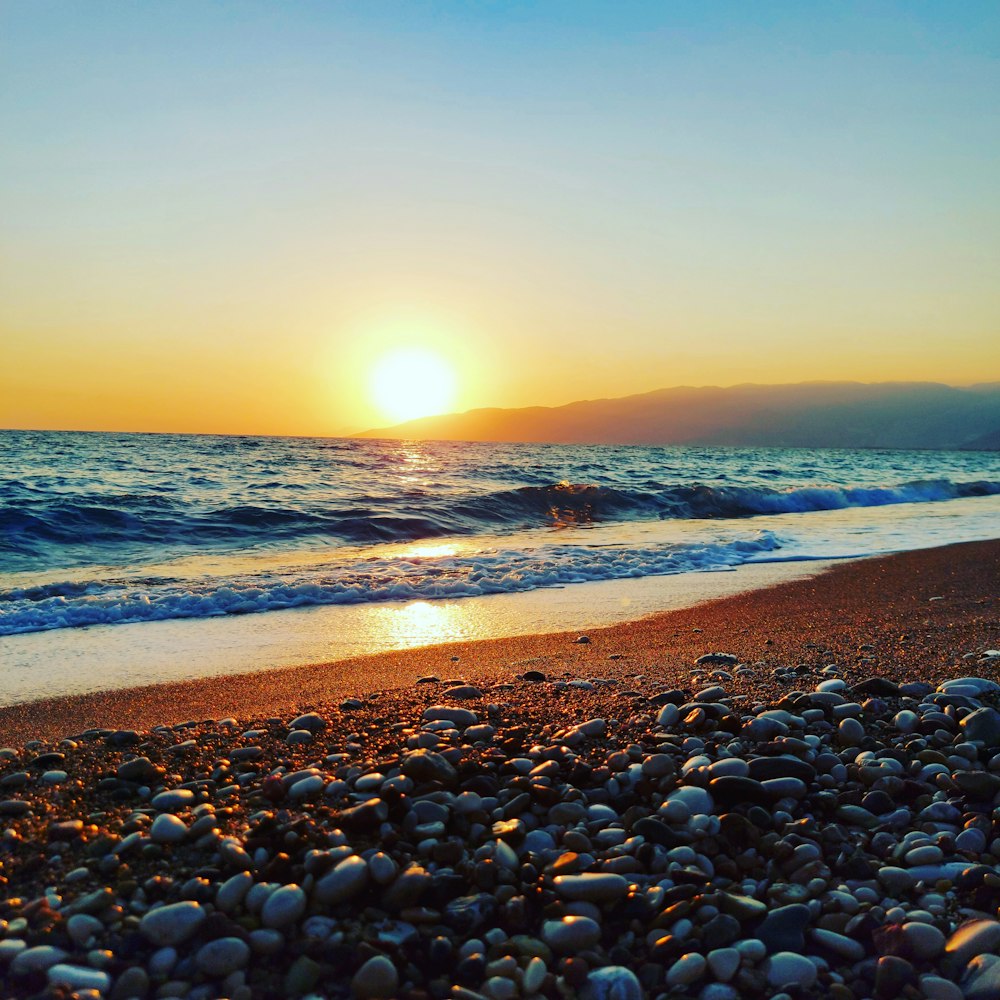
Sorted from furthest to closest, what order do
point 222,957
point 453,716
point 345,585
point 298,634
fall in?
point 345,585 → point 298,634 → point 453,716 → point 222,957

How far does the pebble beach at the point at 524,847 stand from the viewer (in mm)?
1816

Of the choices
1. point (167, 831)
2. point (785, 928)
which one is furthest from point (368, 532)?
point (785, 928)

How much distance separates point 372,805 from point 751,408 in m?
173

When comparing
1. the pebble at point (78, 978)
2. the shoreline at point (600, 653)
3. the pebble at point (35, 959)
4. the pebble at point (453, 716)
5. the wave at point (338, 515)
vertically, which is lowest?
the shoreline at point (600, 653)

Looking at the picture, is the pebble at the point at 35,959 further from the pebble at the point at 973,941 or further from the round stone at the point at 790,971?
the pebble at the point at 973,941

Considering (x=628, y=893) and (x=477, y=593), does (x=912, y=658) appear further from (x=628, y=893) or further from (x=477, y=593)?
(x=477, y=593)

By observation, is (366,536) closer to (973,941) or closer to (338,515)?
(338,515)

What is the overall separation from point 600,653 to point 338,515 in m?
10.9

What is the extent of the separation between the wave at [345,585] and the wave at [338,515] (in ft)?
10.7

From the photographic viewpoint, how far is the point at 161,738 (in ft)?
10.9

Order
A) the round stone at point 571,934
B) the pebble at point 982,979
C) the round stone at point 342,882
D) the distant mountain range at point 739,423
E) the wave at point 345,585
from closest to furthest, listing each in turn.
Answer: the pebble at point 982,979
the round stone at point 571,934
the round stone at point 342,882
the wave at point 345,585
the distant mountain range at point 739,423

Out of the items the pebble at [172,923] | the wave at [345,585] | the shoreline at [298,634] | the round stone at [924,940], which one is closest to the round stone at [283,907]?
the pebble at [172,923]

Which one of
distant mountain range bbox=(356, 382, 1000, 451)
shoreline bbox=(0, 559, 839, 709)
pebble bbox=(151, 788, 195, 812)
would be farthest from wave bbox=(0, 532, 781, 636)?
distant mountain range bbox=(356, 382, 1000, 451)

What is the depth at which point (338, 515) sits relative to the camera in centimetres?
1542
